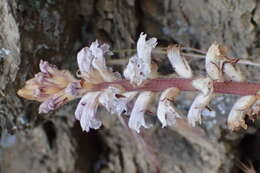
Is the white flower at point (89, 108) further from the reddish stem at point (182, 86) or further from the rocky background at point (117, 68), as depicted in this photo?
the rocky background at point (117, 68)

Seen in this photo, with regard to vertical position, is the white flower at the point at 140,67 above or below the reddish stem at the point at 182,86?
above

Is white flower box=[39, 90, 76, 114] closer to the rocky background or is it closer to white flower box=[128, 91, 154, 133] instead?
white flower box=[128, 91, 154, 133]

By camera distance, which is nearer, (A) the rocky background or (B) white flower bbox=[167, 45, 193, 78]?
(B) white flower bbox=[167, 45, 193, 78]

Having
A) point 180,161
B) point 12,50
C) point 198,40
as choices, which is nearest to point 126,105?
point 12,50

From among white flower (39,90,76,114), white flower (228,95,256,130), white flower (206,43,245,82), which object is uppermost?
white flower (206,43,245,82)

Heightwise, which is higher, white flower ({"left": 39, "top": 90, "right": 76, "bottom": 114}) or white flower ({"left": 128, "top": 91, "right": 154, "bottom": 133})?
white flower ({"left": 39, "top": 90, "right": 76, "bottom": 114})

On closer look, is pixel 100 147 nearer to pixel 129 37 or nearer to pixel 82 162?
pixel 82 162

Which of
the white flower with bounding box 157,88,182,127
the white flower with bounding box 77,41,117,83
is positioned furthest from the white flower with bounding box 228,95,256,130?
the white flower with bounding box 77,41,117,83

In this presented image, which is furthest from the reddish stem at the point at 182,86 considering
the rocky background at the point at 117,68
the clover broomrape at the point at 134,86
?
the rocky background at the point at 117,68
